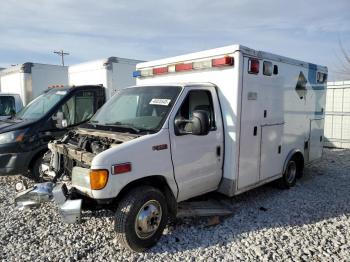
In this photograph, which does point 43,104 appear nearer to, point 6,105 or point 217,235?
point 6,105

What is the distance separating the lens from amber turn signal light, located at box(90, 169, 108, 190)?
354 centimetres

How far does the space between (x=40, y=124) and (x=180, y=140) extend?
3.38m

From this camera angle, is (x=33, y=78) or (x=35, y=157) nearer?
(x=35, y=157)

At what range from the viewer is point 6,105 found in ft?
32.2

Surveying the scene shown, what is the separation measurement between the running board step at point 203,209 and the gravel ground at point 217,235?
138 mm

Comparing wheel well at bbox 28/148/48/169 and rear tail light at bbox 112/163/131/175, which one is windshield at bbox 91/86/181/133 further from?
wheel well at bbox 28/148/48/169

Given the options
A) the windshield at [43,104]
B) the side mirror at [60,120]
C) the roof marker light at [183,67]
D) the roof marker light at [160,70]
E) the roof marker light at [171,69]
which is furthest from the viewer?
the windshield at [43,104]

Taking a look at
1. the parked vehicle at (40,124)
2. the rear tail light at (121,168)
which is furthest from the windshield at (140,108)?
the parked vehicle at (40,124)

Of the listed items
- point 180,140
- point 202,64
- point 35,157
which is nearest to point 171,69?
point 202,64

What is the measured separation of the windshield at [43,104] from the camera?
261 inches

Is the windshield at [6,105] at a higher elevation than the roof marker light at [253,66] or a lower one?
lower

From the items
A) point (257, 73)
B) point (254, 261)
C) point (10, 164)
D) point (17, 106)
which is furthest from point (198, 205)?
point (17, 106)

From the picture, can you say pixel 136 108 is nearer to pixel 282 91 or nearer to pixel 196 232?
pixel 196 232

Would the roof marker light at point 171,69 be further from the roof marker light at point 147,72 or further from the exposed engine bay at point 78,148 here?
the exposed engine bay at point 78,148
